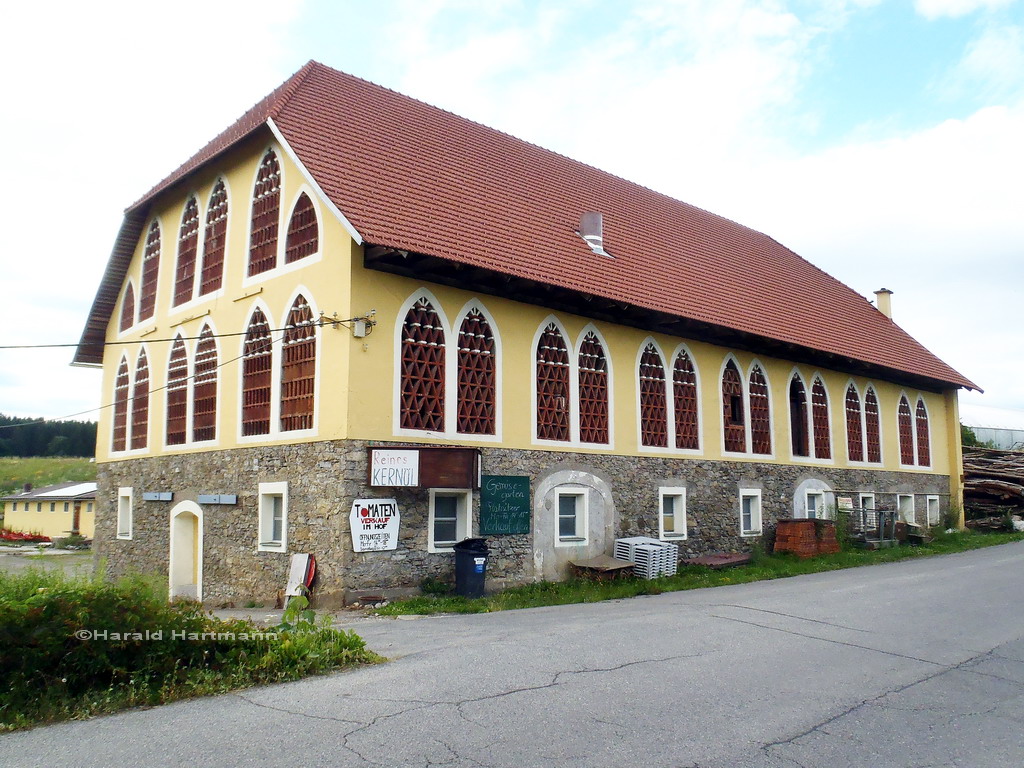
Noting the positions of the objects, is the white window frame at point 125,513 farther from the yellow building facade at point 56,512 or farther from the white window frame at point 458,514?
the yellow building facade at point 56,512

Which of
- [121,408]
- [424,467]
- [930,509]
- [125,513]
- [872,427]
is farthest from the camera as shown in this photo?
[930,509]

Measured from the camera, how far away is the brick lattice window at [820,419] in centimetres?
2417

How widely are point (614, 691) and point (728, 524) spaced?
45.4ft

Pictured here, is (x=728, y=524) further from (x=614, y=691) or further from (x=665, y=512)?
(x=614, y=691)

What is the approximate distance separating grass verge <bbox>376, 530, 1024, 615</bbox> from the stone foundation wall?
0.65 m

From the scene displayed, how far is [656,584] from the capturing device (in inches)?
647

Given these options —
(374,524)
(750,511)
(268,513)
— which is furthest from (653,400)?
(268,513)

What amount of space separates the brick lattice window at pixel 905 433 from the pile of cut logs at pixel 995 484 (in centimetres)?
537

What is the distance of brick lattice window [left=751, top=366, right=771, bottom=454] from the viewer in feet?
73.0

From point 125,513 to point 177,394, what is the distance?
356cm

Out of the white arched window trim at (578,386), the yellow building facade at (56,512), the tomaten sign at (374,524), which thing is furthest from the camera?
the yellow building facade at (56,512)

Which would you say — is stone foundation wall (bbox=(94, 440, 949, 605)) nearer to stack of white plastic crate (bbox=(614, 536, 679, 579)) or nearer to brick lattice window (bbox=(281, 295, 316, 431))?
stack of white plastic crate (bbox=(614, 536, 679, 579))

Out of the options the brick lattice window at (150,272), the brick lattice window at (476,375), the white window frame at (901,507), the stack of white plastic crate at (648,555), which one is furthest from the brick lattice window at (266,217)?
the white window frame at (901,507)

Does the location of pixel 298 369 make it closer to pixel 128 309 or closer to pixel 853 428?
pixel 128 309
